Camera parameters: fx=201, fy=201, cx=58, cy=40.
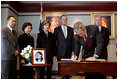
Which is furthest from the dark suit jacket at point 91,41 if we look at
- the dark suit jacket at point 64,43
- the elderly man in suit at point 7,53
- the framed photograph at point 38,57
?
the elderly man in suit at point 7,53

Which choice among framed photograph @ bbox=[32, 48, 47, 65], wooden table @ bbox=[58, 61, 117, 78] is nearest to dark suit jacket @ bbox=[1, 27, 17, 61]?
framed photograph @ bbox=[32, 48, 47, 65]

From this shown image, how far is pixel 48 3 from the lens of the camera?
745 centimetres

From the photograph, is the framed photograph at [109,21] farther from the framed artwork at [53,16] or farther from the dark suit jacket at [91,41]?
the dark suit jacket at [91,41]

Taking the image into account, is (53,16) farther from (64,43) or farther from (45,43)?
(45,43)

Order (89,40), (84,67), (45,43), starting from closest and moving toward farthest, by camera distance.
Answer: (84,67) < (89,40) < (45,43)

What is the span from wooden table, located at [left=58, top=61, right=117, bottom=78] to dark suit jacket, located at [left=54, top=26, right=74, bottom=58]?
1.89 m

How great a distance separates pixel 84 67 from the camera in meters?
3.74

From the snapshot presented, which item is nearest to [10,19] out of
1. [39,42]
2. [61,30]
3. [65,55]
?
[39,42]

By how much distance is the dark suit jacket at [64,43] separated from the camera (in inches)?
219

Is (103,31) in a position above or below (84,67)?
above

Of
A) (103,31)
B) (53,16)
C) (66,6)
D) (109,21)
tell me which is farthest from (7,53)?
(109,21)

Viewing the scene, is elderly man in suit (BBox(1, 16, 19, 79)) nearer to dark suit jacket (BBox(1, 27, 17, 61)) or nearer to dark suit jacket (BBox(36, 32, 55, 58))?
dark suit jacket (BBox(1, 27, 17, 61))

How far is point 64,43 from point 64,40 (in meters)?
0.08

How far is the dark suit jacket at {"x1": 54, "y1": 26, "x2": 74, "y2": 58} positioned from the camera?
555cm
